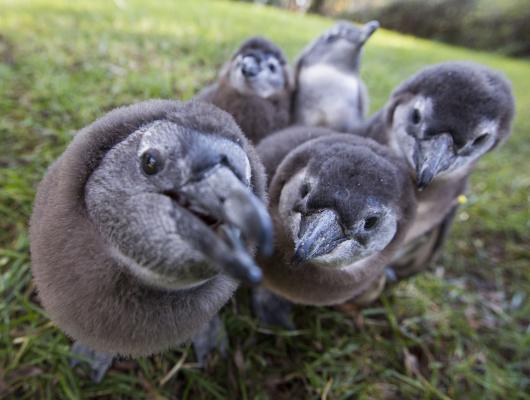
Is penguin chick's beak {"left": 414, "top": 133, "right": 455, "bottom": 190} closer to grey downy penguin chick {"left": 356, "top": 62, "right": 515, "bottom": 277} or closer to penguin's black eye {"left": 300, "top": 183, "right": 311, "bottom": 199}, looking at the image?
grey downy penguin chick {"left": 356, "top": 62, "right": 515, "bottom": 277}

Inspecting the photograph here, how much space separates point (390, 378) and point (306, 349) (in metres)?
0.52

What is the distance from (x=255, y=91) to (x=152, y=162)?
1.85 m

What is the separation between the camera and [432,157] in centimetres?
221

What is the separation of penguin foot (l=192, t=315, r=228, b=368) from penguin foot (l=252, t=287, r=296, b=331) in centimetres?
25

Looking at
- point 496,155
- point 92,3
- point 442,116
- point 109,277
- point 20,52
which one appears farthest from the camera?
point 92,3

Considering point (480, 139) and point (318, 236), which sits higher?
point (480, 139)

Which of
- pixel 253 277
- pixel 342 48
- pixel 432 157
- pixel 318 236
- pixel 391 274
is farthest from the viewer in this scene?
pixel 342 48

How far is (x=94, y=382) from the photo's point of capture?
1.99 metres

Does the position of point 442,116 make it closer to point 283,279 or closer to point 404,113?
point 404,113

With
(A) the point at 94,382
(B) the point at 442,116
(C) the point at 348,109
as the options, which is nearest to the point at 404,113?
(B) the point at 442,116

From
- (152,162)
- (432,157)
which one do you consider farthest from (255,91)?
(152,162)

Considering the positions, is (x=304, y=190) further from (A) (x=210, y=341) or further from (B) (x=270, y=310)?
Result: (A) (x=210, y=341)

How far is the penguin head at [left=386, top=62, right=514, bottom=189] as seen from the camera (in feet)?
7.34

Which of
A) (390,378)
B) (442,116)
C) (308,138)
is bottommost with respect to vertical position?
(390,378)
